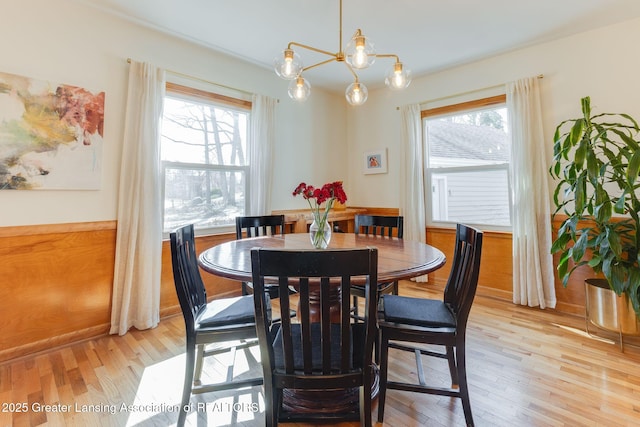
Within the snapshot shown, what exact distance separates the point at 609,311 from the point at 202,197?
11.8 feet

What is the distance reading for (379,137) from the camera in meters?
4.03

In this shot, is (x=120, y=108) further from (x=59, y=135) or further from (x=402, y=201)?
(x=402, y=201)

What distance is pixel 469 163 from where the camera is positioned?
3.37 meters

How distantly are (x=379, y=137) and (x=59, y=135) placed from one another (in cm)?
336

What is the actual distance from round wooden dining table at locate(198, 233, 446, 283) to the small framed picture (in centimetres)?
193

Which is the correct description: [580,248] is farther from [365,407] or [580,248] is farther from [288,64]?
[288,64]

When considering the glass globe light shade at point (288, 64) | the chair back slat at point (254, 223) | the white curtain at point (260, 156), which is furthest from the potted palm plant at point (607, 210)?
the white curtain at point (260, 156)

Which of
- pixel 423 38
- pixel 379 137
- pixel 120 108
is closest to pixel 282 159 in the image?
pixel 379 137

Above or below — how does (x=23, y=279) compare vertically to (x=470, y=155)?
below

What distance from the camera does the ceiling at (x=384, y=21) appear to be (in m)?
2.25

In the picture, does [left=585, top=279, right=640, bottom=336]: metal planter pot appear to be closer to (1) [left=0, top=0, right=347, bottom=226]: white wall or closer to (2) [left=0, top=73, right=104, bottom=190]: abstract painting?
(1) [left=0, top=0, right=347, bottom=226]: white wall

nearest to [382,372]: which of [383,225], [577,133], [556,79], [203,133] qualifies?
[383,225]

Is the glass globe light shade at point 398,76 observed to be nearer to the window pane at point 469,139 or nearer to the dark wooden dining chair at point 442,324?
the dark wooden dining chair at point 442,324

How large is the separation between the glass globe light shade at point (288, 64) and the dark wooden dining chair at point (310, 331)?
1.30 m
